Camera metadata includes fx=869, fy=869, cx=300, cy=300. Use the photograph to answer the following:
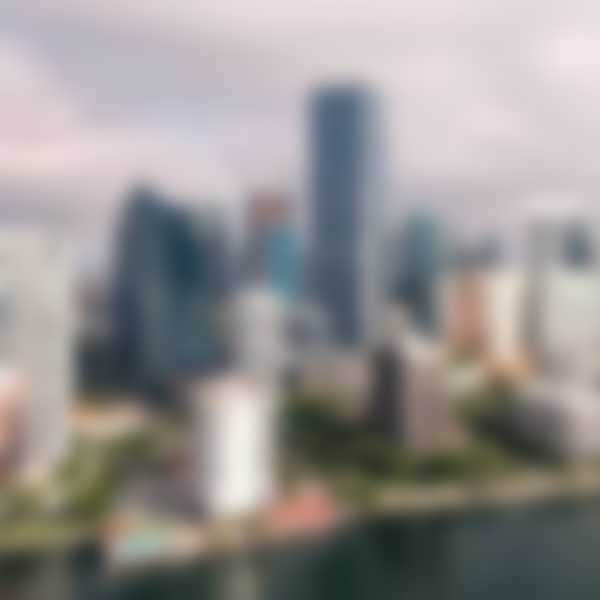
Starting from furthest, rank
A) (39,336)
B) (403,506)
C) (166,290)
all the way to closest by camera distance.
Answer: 1. (403,506)
2. (39,336)
3. (166,290)

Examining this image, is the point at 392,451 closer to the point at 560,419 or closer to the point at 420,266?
the point at 560,419

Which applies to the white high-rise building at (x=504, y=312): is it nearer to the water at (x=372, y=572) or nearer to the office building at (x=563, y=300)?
the office building at (x=563, y=300)

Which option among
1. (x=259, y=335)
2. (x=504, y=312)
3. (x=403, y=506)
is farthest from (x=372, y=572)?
(x=504, y=312)

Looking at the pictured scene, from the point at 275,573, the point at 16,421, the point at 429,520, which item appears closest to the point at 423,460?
the point at 429,520

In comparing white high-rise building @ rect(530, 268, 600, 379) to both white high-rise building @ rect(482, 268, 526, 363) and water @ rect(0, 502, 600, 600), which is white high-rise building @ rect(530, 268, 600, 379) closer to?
white high-rise building @ rect(482, 268, 526, 363)

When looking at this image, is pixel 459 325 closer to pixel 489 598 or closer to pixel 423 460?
pixel 423 460

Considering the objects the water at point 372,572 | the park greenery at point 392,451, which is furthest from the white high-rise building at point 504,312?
the water at point 372,572
